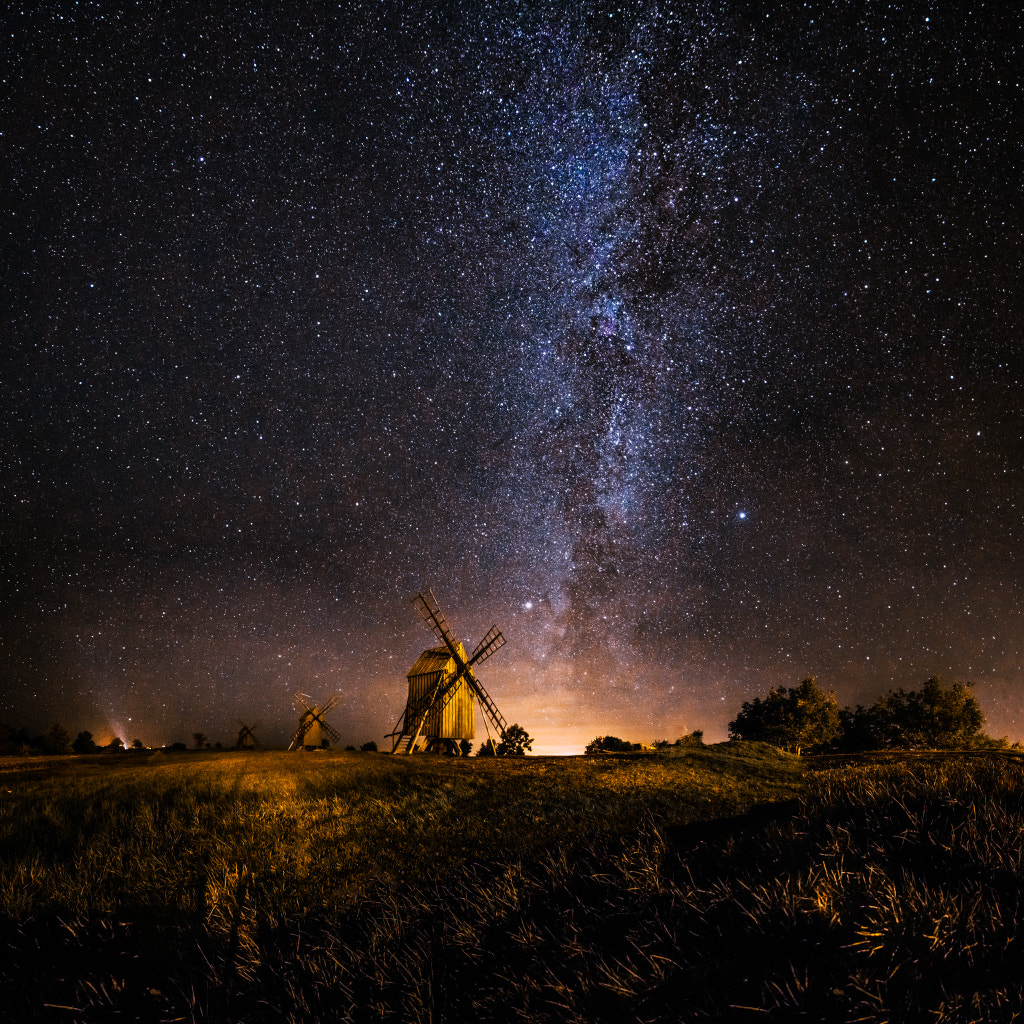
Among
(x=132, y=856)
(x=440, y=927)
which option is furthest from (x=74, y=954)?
(x=440, y=927)

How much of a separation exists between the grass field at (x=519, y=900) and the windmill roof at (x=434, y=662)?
18.0 meters

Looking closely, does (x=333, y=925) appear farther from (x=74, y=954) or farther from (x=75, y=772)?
(x=75, y=772)

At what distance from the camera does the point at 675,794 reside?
14.5 m

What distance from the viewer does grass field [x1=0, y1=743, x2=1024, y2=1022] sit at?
5230 mm

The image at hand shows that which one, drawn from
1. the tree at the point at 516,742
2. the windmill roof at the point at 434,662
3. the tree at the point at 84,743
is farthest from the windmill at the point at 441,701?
the tree at the point at 84,743

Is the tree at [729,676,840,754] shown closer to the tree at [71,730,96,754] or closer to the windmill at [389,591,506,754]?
the windmill at [389,591,506,754]

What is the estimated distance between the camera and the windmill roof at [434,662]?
3450 cm

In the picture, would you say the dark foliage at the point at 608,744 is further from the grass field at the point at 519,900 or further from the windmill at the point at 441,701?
the grass field at the point at 519,900

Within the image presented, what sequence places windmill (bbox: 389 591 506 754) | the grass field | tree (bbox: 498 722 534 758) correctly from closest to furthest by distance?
the grass field < windmill (bbox: 389 591 506 754) < tree (bbox: 498 722 534 758)

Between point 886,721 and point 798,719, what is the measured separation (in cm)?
974

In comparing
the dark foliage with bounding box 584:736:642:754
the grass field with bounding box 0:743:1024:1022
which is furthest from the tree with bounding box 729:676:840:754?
the grass field with bounding box 0:743:1024:1022

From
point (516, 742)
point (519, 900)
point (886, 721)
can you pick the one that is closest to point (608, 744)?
point (516, 742)

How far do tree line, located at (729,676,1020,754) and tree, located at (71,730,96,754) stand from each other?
65424 mm

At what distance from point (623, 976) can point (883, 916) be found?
2731 millimetres
